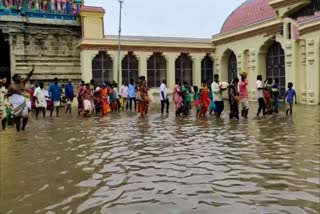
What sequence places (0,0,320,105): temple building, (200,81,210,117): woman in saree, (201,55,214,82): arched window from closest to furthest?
→ (200,81,210,117): woman in saree → (0,0,320,105): temple building → (201,55,214,82): arched window

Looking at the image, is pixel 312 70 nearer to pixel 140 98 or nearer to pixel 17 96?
pixel 140 98

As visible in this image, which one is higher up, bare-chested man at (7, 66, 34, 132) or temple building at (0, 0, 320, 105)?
temple building at (0, 0, 320, 105)

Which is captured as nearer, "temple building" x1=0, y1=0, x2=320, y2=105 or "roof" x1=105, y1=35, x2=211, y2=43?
"temple building" x1=0, y1=0, x2=320, y2=105

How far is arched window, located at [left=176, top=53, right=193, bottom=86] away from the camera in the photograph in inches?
1149

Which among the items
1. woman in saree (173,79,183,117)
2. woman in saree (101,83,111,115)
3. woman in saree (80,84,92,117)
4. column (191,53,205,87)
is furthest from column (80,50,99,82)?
woman in saree (173,79,183,117)

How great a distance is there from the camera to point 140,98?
14688mm

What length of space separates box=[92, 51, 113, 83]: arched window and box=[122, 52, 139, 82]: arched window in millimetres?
918

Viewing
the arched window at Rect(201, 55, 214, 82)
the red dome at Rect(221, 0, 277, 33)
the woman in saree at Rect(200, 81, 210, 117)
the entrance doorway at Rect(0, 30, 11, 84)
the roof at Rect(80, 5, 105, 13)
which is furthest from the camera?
the arched window at Rect(201, 55, 214, 82)

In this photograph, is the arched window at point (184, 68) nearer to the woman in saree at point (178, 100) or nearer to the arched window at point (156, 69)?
the arched window at point (156, 69)

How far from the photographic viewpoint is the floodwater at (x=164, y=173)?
160 inches

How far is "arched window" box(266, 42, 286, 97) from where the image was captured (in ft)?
77.6

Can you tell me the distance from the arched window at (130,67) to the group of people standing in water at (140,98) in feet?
25.0

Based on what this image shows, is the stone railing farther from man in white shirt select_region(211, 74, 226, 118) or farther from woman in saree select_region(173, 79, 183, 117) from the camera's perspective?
man in white shirt select_region(211, 74, 226, 118)

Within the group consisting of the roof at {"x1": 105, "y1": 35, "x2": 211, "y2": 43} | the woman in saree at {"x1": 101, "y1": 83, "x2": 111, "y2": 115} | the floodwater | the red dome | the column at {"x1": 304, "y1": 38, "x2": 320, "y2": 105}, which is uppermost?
the red dome
